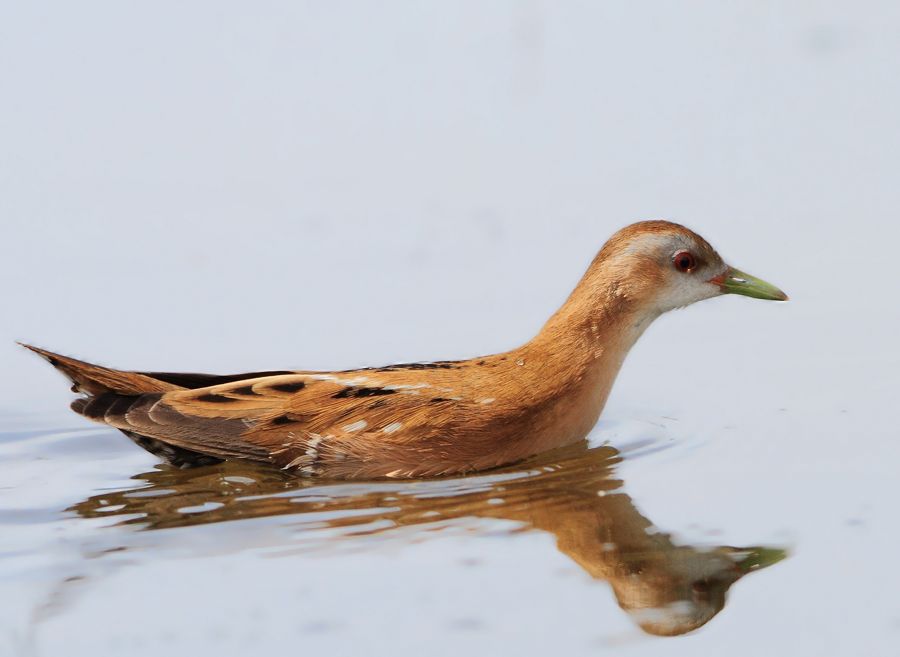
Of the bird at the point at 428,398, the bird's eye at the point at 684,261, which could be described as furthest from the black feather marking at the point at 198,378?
the bird's eye at the point at 684,261

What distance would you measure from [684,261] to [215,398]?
3.30 meters

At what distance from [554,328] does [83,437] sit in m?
3.66

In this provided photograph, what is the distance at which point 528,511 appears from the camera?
9070 millimetres

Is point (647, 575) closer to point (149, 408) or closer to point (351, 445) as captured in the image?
point (351, 445)

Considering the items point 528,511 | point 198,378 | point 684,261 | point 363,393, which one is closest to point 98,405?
point 198,378

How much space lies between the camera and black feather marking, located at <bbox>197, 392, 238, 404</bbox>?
1016 cm

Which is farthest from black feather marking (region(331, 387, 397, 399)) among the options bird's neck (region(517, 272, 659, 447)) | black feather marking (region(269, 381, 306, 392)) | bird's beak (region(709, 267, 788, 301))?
bird's beak (region(709, 267, 788, 301))

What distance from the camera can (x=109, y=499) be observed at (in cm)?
981

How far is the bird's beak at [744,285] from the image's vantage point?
1080cm

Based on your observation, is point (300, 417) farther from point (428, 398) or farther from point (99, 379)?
point (99, 379)

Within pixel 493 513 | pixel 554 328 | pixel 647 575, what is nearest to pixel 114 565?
pixel 493 513

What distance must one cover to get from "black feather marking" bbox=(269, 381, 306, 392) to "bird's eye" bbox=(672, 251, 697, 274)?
8.73ft

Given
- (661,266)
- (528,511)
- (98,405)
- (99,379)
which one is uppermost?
(661,266)

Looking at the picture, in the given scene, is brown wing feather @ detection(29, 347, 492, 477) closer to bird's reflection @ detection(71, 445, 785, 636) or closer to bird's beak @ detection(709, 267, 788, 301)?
bird's reflection @ detection(71, 445, 785, 636)
